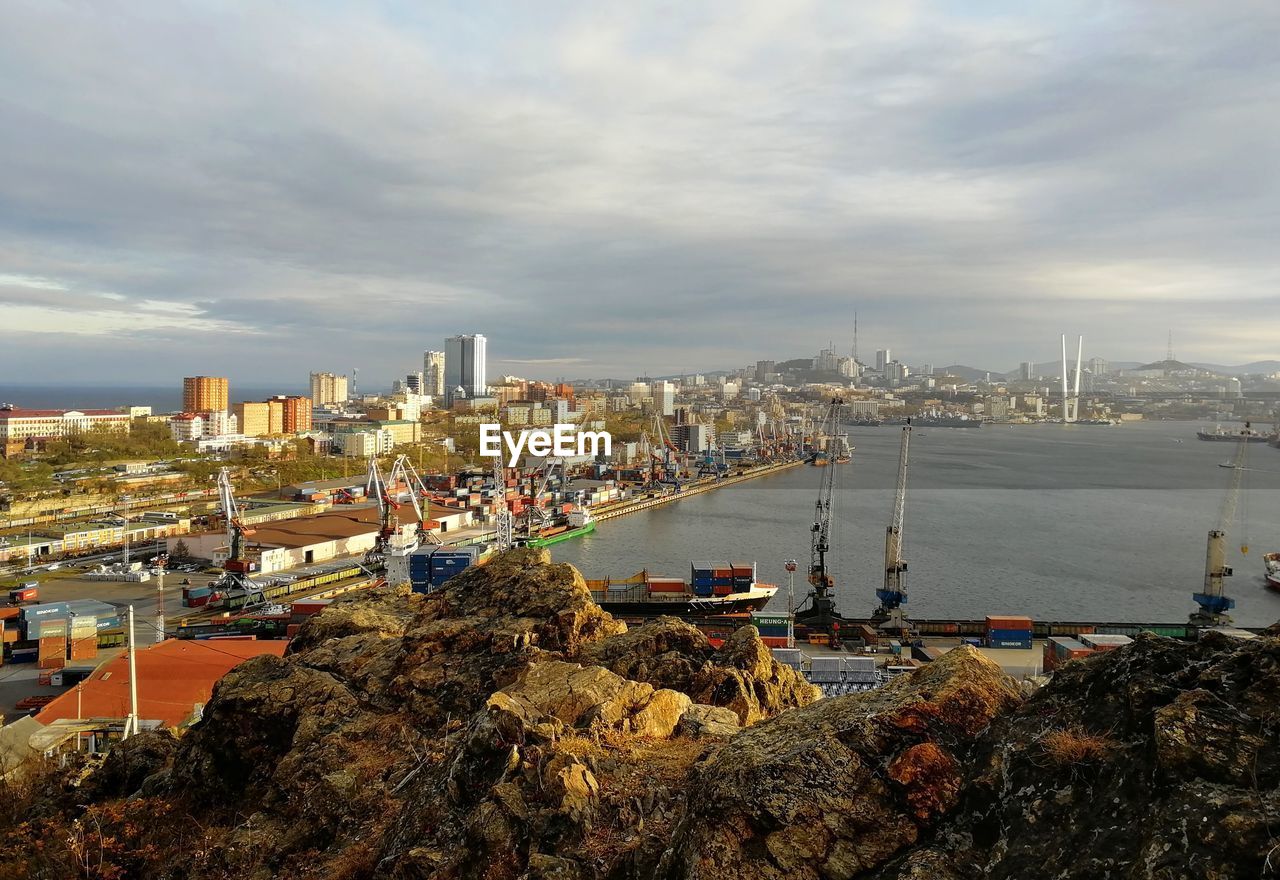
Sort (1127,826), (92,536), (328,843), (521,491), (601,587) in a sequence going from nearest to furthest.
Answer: (1127,826) < (328,843) < (601,587) < (92,536) < (521,491)

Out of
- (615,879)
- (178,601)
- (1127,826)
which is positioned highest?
(1127,826)

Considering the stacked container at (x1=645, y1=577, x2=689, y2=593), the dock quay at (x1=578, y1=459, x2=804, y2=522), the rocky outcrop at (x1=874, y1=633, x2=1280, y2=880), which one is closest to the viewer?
the rocky outcrop at (x1=874, y1=633, x2=1280, y2=880)

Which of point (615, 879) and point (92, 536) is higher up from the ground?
point (615, 879)

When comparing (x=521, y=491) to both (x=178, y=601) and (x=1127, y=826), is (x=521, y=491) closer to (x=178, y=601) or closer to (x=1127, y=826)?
(x=178, y=601)

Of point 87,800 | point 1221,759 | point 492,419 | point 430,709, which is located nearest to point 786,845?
point 1221,759

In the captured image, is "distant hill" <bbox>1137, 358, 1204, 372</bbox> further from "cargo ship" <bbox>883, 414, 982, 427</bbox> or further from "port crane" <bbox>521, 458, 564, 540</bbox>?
"port crane" <bbox>521, 458, 564, 540</bbox>

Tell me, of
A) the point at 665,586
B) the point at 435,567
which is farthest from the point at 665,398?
the point at 435,567

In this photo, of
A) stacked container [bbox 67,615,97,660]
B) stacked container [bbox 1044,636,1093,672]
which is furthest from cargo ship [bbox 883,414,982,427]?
stacked container [bbox 67,615,97,660]
